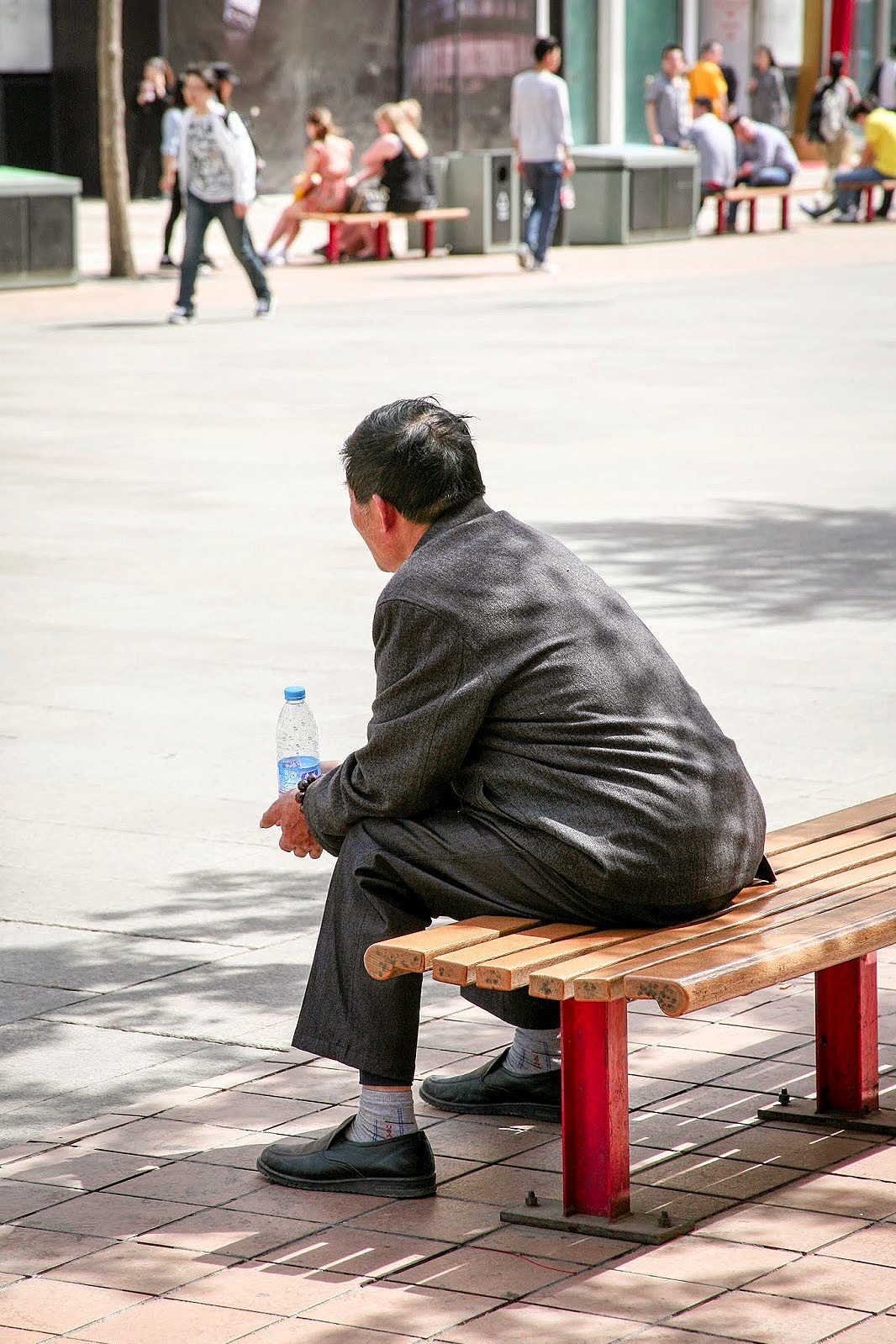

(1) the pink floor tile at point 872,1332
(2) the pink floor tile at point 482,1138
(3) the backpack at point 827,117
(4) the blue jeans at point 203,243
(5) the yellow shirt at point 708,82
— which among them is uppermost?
(5) the yellow shirt at point 708,82

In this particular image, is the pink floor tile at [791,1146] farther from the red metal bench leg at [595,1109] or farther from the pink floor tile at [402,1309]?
the pink floor tile at [402,1309]

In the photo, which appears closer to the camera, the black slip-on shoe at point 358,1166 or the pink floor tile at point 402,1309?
the pink floor tile at point 402,1309

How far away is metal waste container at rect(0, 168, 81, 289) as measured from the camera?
71.4ft

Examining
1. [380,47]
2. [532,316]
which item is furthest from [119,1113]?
[380,47]

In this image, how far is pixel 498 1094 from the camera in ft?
14.6

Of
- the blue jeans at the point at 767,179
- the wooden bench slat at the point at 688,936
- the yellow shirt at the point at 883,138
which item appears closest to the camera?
the wooden bench slat at the point at 688,936

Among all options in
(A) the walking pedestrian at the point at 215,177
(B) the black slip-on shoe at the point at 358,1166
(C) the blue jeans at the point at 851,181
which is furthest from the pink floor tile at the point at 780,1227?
(C) the blue jeans at the point at 851,181

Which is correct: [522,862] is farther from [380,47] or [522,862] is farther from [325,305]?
[380,47]

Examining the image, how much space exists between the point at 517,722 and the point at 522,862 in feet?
0.77

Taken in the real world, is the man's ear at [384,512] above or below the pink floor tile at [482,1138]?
above

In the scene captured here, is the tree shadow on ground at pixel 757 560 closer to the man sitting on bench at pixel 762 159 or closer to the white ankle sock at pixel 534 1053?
the white ankle sock at pixel 534 1053

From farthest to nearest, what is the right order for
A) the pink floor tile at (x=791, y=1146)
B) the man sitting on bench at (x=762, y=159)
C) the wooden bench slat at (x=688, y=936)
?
the man sitting on bench at (x=762, y=159), the pink floor tile at (x=791, y=1146), the wooden bench slat at (x=688, y=936)

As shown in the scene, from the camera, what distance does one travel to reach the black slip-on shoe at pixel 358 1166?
4.02 metres

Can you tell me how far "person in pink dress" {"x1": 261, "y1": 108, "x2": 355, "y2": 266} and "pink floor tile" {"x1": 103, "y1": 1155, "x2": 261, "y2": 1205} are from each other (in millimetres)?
21775
